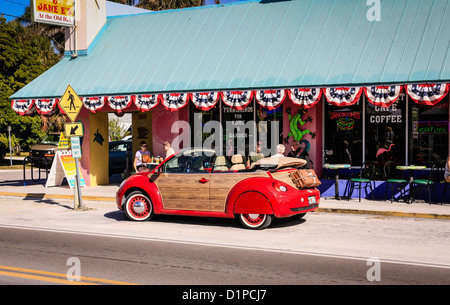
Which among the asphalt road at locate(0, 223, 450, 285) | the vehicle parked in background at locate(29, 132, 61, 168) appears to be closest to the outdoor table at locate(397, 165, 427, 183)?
the asphalt road at locate(0, 223, 450, 285)

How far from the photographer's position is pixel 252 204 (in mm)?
10484

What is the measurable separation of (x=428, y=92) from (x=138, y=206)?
7839mm

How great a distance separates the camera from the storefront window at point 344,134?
1541 centimetres

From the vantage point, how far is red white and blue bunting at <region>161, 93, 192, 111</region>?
1579 cm

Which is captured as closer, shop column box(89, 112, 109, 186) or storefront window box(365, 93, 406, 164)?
storefront window box(365, 93, 406, 164)

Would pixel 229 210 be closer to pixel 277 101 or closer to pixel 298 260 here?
pixel 298 260

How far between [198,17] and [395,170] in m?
9.08

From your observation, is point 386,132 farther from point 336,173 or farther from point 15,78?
point 15,78

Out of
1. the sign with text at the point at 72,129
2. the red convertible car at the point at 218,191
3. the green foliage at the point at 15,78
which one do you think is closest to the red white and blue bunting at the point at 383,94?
the red convertible car at the point at 218,191

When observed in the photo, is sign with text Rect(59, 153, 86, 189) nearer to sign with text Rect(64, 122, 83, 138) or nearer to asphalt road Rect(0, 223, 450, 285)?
sign with text Rect(64, 122, 83, 138)

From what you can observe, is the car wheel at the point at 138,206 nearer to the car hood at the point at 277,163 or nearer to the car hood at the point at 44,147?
the car hood at the point at 277,163

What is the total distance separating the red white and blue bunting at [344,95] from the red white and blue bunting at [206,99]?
334 centimetres

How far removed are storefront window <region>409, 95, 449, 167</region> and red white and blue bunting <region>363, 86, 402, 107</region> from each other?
1.66 meters

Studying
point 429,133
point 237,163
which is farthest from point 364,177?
point 237,163
